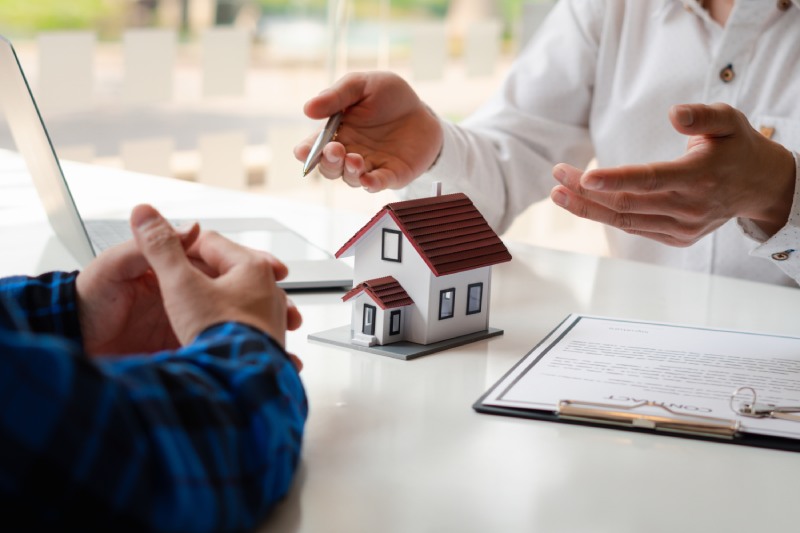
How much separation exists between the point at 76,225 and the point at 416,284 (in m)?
0.43

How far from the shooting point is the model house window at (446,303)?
2.87 ft

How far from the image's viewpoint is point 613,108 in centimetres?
155

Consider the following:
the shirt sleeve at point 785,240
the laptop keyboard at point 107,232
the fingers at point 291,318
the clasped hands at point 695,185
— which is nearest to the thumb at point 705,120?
the clasped hands at point 695,185

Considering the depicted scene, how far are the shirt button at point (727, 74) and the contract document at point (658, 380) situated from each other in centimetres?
60

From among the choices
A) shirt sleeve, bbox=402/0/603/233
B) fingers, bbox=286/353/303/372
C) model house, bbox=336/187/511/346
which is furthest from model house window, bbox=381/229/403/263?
shirt sleeve, bbox=402/0/603/233

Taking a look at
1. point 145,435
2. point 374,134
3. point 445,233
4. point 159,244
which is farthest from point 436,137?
point 145,435

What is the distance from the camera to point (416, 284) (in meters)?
0.86

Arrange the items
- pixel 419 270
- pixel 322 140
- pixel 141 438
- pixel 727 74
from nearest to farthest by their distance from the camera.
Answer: pixel 141 438
pixel 419 270
pixel 322 140
pixel 727 74

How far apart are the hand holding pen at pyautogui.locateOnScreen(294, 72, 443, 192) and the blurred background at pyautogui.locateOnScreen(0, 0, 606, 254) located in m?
2.09

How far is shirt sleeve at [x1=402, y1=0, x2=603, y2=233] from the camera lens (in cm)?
152

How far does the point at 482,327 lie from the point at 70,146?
2.70m

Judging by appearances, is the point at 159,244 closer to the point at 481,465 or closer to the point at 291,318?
the point at 291,318

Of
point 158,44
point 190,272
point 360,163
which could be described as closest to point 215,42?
point 158,44

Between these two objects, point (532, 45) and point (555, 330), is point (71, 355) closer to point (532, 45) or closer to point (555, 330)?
point (555, 330)
